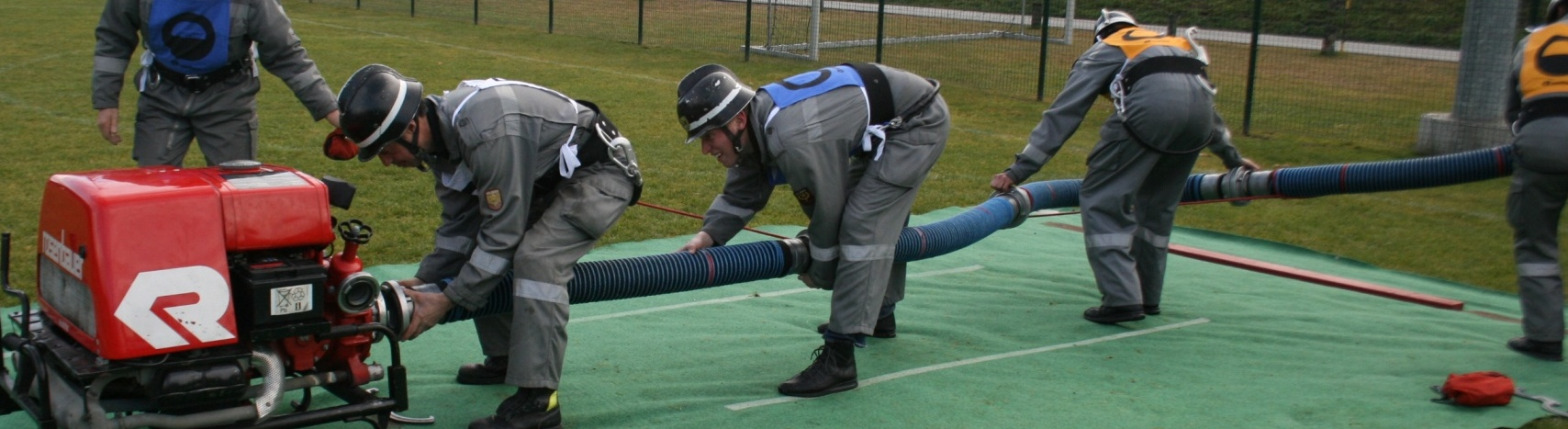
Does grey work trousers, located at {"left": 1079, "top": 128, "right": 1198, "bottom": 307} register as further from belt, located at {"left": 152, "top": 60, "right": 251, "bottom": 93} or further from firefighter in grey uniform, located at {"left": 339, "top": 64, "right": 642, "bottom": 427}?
belt, located at {"left": 152, "top": 60, "right": 251, "bottom": 93}

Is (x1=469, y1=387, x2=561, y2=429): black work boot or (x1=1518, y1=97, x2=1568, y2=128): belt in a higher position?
(x1=1518, y1=97, x2=1568, y2=128): belt

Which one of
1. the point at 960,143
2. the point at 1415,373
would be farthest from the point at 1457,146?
the point at 1415,373

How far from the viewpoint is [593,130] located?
15.5 feet

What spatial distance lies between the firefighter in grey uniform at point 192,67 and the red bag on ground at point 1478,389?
5.24 meters

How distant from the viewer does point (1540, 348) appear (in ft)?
19.9

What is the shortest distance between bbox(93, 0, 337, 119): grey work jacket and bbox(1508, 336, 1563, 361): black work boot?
19.0 ft

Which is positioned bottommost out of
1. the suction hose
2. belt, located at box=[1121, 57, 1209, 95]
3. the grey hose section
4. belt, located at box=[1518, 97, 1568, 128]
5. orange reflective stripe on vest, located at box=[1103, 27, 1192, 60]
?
the grey hose section

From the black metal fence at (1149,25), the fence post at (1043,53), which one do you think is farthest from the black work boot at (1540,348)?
the fence post at (1043,53)

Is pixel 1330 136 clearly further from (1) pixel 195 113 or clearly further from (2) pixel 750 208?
(1) pixel 195 113

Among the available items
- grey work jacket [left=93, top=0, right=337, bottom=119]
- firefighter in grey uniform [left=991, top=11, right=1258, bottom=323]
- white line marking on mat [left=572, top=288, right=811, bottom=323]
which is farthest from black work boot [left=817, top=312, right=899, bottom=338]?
grey work jacket [left=93, top=0, right=337, bottom=119]

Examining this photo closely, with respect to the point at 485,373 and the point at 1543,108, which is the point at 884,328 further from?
the point at 1543,108

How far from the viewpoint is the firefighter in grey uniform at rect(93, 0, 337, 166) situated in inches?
228

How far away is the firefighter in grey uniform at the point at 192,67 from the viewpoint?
5.79 m

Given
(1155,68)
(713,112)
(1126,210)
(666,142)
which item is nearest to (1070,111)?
(1155,68)
